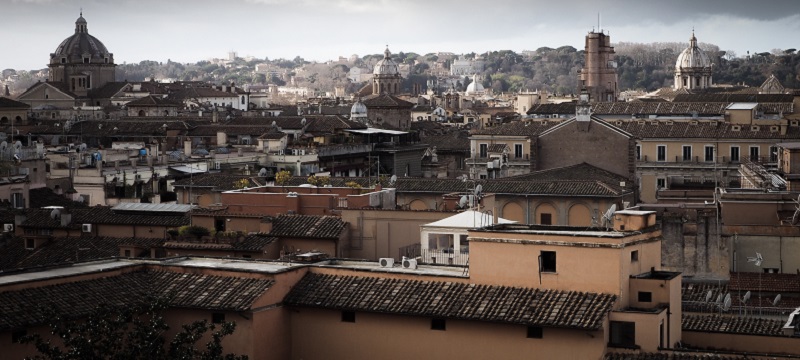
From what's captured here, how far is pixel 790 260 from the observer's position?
30688 mm

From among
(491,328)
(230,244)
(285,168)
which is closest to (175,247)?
(230,244)

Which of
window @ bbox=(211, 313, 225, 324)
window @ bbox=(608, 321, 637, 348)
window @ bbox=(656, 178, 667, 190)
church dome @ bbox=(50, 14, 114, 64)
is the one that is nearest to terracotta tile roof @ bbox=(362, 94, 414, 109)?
church dome @ bbox=(50, 14, 114, 64)

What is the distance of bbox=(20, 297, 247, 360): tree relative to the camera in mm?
16797

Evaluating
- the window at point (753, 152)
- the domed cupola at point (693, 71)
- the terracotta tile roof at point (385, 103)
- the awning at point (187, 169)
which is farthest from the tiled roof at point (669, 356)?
the domed cupola at point (693, 71)

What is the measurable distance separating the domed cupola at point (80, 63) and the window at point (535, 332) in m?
83.9

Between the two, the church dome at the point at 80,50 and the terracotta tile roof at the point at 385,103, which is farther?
the church dome at the point at 80,50

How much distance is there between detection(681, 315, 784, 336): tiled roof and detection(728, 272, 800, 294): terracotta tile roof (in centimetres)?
537

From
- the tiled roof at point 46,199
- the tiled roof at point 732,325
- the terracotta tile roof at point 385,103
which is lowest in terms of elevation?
the tiled roof at point 732,325

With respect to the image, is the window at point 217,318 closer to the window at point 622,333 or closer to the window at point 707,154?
the window at point 622,333

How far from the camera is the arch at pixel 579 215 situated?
124 ft

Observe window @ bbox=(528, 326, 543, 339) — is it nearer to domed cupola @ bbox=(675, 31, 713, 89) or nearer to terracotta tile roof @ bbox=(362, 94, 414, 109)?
terracotta tile roof @ bbox=(362, 94, 414, 109)

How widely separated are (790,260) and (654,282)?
1237 centimetres

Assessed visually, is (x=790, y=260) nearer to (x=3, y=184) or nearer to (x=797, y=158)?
(x=797, y=158)

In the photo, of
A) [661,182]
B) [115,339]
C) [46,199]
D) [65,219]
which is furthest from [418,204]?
[115,339]
